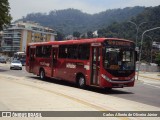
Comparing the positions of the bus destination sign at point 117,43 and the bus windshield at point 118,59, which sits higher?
the bus destination sign at point 117,43

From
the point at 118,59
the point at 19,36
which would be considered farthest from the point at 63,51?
the point at 19,36

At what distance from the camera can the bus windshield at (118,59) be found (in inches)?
755

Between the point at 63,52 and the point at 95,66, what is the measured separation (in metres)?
4.61

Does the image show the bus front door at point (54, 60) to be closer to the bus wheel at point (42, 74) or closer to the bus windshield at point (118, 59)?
the bus wheel at point (42, 74)

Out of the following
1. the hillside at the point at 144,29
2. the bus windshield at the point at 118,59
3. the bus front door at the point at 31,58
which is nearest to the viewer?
the bus windshield at the point at 118,59

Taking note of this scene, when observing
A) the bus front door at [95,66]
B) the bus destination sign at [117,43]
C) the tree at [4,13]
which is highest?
the tree at [4,13]

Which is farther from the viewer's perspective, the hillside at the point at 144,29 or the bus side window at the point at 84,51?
the hillside at the point at 144,29

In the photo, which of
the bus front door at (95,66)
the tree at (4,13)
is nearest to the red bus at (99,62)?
the bus front door at (95,66)

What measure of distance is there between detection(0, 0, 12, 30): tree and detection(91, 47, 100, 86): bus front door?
25.8 metres

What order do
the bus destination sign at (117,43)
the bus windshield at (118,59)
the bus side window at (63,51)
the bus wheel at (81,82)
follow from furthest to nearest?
the bus side window at (63,51), the bus wheel at (81,82), the bus destination sign at (117,43), the bus windshield at (118,59)

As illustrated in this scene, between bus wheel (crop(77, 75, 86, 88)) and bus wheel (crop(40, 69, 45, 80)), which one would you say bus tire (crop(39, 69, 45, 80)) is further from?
bus wheel (crop(77, 75, 86, 88))

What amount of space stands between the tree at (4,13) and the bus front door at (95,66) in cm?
2584

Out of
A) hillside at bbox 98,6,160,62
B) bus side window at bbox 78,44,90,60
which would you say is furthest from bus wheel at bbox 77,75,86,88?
hillside at bbox 98,6,160,62

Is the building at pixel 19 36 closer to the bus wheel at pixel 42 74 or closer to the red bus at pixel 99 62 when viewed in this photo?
the bus wheel at pixel 42 74
